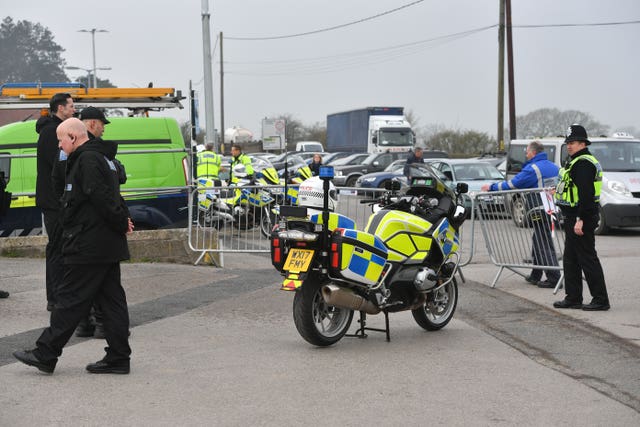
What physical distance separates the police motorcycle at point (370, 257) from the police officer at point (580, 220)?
1.33 m

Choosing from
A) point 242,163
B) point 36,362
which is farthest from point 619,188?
point 36,362

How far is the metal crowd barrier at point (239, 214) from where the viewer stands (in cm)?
1305

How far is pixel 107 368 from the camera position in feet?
22.6

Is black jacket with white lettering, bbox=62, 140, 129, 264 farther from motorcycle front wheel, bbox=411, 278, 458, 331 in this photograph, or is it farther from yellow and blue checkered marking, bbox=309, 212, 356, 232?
motorcycle front wheel, bbox=411, 278, 458, 331

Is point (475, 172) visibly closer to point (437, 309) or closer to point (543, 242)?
point (543, 242)

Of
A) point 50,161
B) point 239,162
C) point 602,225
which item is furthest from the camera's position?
point 239,162

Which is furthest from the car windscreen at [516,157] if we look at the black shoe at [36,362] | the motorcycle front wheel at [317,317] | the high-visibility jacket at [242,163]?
the black shoe at [36,362]

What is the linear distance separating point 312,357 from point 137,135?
7166mm

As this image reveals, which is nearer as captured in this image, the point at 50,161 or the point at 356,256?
the point at 356,256

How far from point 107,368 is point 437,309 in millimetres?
3244

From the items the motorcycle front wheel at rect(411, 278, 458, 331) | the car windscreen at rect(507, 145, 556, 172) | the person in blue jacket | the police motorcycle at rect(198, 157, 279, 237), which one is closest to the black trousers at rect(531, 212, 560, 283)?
the person in blue jacket

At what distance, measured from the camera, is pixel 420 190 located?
8984 millimetres

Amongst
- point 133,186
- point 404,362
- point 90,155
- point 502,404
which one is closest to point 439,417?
point 502,404

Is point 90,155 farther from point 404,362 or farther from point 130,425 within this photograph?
point 404,362
